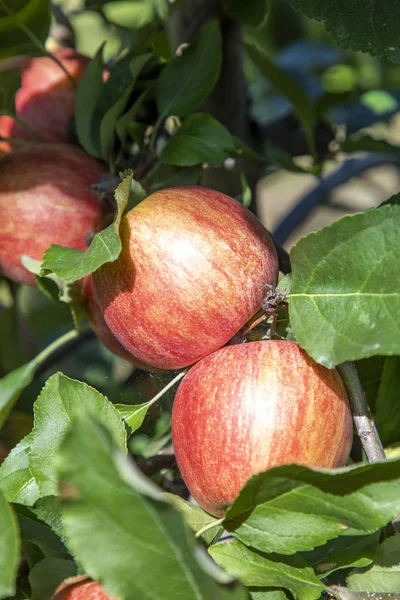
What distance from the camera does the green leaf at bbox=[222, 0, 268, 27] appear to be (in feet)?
3.65

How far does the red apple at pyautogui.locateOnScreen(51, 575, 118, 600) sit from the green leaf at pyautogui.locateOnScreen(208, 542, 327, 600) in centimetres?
11

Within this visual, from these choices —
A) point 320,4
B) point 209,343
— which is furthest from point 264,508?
point 320,4

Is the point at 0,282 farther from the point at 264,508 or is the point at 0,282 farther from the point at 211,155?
the point at 264,508

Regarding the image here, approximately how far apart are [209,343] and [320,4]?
1.33 feet

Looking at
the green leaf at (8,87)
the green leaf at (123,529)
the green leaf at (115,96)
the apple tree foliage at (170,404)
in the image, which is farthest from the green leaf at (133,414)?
the green leaf at (8,87)

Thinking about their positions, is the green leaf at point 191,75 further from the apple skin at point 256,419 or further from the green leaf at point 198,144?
the apple skin at point 256,419

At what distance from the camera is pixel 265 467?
2.09 ft

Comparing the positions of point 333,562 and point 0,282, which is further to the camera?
point 0,282

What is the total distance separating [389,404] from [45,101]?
0.69 meters

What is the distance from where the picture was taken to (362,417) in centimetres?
69

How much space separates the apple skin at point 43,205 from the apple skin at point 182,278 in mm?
236

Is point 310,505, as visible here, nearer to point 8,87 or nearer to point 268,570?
point 268,570

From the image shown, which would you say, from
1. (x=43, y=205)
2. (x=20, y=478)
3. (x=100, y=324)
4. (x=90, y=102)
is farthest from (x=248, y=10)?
(x=20, y=478)

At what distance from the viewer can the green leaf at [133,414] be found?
0.75 m
